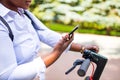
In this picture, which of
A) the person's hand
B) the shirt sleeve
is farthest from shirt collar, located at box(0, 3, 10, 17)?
the person's hand

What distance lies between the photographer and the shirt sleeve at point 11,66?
1.67 meters

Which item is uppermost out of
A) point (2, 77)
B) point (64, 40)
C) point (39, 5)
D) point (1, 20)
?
point (1, 20)

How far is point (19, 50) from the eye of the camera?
71.4 inches

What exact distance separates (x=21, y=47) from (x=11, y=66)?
167 millimetres

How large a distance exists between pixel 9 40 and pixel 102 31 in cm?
506

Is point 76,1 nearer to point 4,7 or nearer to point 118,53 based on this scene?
point 118,53

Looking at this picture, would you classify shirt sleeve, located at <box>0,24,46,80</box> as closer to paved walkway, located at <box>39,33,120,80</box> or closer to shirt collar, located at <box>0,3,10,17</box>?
shirt collar, located at <box>0,3,10,17</box>

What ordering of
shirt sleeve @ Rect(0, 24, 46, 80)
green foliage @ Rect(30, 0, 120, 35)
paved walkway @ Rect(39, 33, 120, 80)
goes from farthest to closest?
green foliage @ Rect(30, 0, 120, 35) < paved walkway @ Rect(39, 33, 120, 80) < shirt sleeve @ Rect(0, 24, 46, 80)

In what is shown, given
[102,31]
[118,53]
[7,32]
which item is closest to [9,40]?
[7,32]

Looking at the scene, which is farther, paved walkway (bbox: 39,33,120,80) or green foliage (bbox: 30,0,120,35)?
green foliage (bbox: 30,0,120,35)

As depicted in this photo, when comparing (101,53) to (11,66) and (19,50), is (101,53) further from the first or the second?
(11,66)

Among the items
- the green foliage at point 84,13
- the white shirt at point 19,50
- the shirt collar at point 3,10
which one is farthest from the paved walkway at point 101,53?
the shirt collar at point 3,10

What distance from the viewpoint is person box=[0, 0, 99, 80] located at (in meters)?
1.68

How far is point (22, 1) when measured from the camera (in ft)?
6.00
